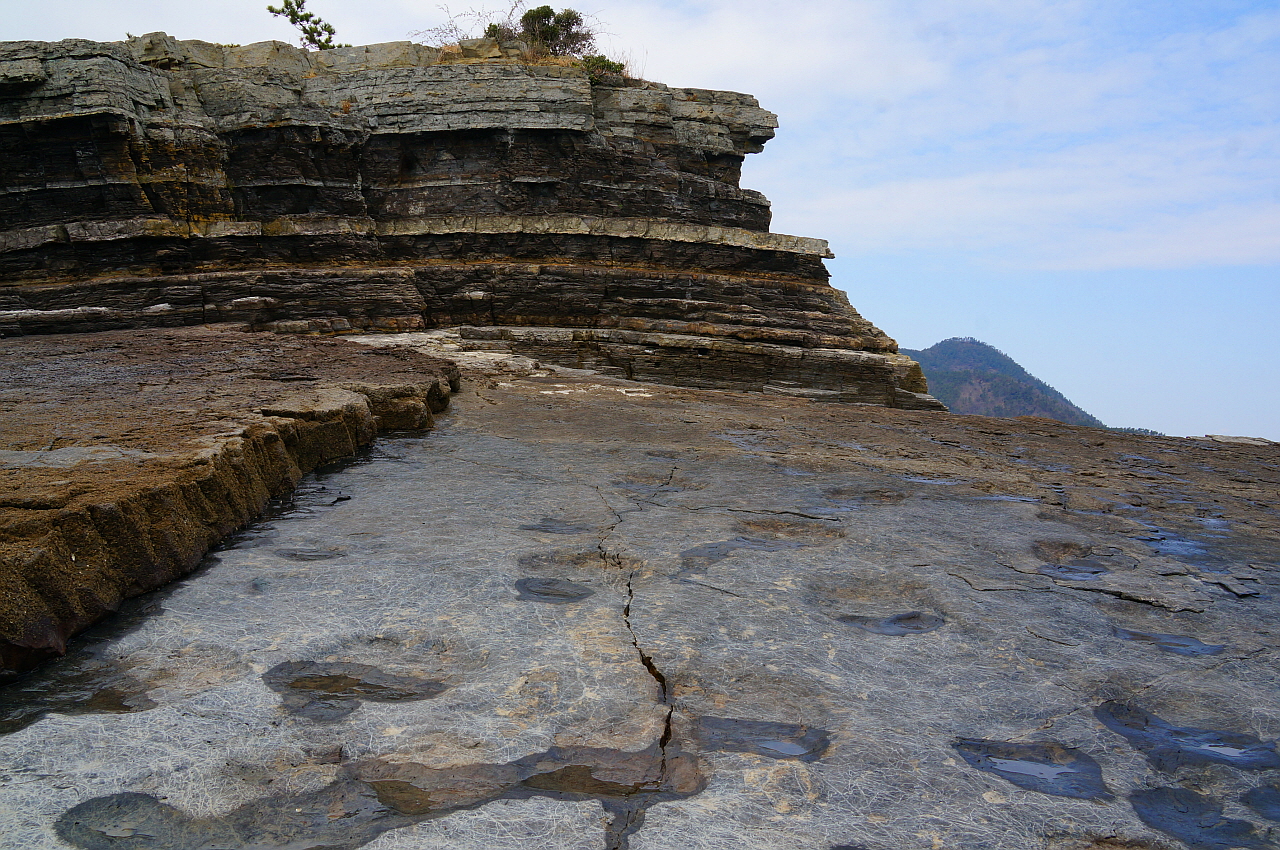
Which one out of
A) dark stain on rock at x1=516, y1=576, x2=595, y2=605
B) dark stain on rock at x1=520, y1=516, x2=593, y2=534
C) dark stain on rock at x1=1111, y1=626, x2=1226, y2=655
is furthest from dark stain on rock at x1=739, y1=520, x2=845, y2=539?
dark stain on rock at x1=1111, y1=626, x2=1226, y2=655

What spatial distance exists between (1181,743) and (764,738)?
40.8 inches

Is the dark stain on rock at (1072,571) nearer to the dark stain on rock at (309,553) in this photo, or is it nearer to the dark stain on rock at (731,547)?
the dark stain on rock at (731,547)

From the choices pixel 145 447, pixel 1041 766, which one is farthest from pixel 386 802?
pixel 145 447

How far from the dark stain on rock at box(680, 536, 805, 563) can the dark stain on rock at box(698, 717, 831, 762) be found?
4.07 feet

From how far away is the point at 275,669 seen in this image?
216 cm

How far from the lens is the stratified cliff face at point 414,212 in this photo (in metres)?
9.70

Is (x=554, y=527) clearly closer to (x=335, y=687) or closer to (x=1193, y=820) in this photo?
(x=335, y=687)

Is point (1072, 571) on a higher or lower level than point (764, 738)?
higher

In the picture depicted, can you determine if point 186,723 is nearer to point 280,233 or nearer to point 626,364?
point 626,364

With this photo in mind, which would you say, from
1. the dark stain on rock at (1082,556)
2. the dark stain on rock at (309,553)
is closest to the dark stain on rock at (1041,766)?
the dark stain on rock at (1082,556)

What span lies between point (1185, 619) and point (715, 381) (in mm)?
7407

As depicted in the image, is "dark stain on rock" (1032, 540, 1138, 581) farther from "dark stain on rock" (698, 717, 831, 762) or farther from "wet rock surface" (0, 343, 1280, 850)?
"dark stain on rock" (698, 717, 831, 762)

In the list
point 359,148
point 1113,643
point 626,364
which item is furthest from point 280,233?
point 1113,643

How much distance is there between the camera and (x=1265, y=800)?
1713mm
